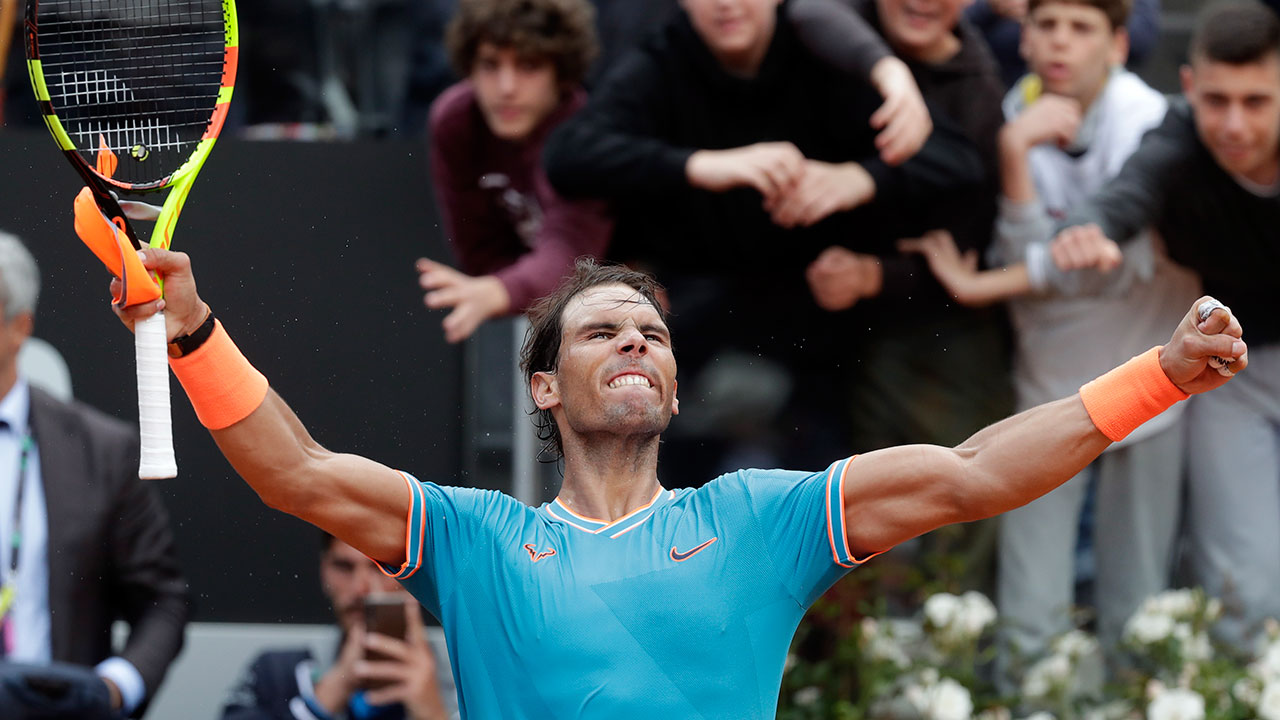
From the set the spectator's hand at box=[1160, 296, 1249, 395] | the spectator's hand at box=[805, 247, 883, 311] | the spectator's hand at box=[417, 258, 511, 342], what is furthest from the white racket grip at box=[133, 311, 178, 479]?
the spectator's hand at box=[805, 247, 883, 311]

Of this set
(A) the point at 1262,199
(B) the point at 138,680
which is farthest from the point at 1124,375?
(B) the point at 138,680

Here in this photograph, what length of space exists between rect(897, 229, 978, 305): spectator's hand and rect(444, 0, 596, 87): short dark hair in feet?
4.16

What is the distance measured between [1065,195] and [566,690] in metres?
3.04

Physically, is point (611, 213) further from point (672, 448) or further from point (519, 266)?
point (672, 448)

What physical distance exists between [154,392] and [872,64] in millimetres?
2787

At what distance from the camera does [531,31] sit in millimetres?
5141

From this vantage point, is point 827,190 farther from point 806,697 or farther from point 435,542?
point 435,542

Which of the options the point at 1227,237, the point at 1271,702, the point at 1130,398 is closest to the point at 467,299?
the point at 1130,398

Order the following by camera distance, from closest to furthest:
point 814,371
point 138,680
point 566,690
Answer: point 566,690 < point 138,680 < point 814,371

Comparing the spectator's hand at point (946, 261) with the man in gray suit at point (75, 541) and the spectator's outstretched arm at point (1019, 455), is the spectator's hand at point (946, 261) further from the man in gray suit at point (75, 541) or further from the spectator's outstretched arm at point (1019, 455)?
the man in gray suit at point (75, 541)

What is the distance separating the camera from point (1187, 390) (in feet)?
9.91

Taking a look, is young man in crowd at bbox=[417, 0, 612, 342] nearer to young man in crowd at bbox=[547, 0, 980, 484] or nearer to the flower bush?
young man in crowd at bbox=[547, 0, 980, 484]

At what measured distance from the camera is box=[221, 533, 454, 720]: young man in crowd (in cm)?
501

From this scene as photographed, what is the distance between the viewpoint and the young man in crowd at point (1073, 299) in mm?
5148
